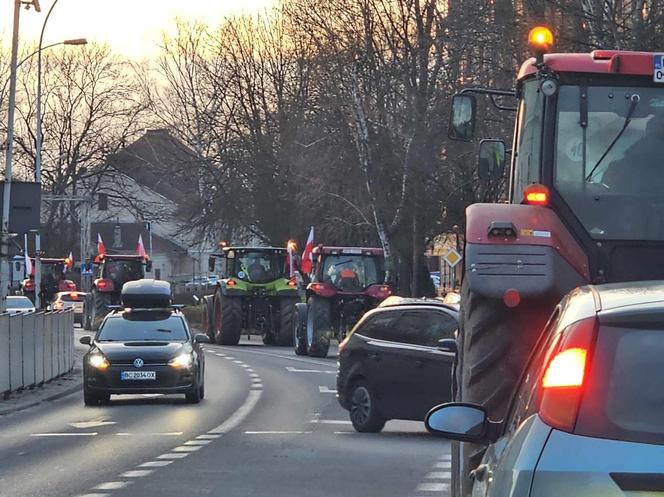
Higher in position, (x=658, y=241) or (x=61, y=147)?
(x=61, y=147)

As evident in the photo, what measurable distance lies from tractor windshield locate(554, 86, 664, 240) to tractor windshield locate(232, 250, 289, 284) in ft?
103

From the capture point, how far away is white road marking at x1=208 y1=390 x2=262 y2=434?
1792 centimetres

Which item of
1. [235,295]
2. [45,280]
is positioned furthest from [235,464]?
[45,280]

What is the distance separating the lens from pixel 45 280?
6450 centimetres

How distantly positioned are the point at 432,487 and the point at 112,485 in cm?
251

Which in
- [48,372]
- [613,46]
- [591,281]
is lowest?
[48,372]

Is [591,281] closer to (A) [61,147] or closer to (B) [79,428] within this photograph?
(B) [79,428]

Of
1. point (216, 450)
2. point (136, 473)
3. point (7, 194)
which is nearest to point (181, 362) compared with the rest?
point (7, 194)

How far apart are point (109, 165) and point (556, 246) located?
229 feet

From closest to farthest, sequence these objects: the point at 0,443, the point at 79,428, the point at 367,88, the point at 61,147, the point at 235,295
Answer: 1. the point at 0,443
2. the point at 79,428
3. the point at 235,295
4. the point at 367,88
5. the point at 61,147

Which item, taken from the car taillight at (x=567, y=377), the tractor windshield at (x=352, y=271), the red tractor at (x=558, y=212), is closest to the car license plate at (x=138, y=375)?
the tractor windshield at (x=352, y=271)

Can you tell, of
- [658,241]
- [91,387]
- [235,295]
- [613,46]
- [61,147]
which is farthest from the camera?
[61,147]

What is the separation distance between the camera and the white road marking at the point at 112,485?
38.5 ft

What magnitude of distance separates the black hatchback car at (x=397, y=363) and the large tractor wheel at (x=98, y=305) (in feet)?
107
